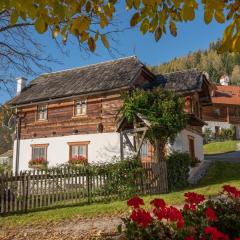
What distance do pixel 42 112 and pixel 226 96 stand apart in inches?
1510

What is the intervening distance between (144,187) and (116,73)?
1068 cm

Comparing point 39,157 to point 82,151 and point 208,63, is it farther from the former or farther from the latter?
point 208,63

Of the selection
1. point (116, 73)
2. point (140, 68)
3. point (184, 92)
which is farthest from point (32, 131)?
point (184, 92)

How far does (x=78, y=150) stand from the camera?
2295 centimetres

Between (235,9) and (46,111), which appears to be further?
(46,111)

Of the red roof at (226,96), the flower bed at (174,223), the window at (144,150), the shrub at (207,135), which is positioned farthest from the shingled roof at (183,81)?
the red roof at (226,96)

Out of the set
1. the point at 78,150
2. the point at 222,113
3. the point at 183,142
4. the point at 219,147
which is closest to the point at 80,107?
the point at 78,150

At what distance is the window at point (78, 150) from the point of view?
2262cm

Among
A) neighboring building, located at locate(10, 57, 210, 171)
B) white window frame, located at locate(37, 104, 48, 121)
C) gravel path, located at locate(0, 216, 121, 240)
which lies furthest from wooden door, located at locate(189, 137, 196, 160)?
gravel path, located at locate(0, 216, 121, 240)

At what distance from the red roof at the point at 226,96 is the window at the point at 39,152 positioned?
34372 millimetres

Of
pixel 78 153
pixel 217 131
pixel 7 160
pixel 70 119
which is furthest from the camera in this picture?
pixel 217 131

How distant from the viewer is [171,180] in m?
17.5

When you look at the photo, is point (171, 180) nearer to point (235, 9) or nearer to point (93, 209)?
point (93, 209)

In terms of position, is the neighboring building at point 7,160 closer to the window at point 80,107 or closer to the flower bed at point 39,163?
the flower bed at point 39,163
